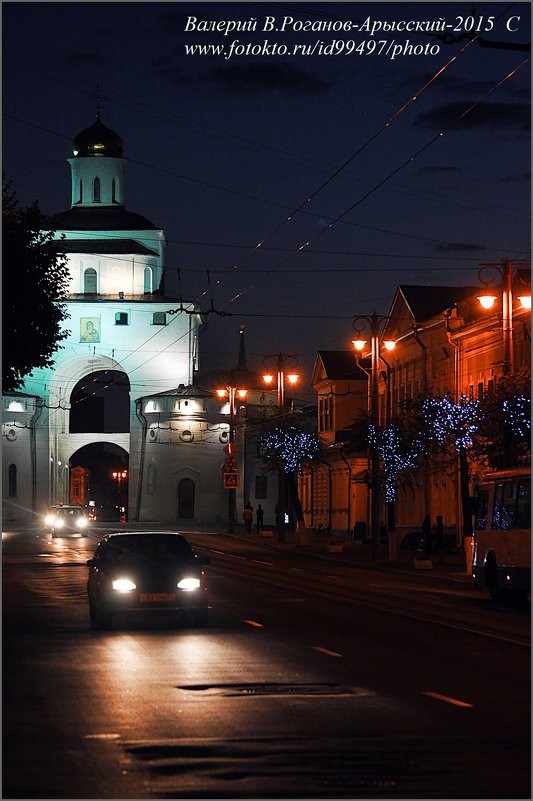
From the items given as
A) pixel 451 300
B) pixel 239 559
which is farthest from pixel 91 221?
pixel 239 559

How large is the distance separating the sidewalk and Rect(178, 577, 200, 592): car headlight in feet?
59.3

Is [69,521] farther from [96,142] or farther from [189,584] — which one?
[96,142]

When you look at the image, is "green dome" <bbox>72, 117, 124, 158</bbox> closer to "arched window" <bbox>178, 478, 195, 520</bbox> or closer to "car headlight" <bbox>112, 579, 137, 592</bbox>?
"arched window" <bbox>178, 478, 195, 520</bbox>

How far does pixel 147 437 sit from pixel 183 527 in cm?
1582

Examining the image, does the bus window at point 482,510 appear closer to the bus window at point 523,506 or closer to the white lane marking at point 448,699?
the bus window at point 523,506

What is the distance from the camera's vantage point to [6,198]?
37.7 metres

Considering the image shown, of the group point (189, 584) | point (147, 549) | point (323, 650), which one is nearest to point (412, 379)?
point (147, 549)

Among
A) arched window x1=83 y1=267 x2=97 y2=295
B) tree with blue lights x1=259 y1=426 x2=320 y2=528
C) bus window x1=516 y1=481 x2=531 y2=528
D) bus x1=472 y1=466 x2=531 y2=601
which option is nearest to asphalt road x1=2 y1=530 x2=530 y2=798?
bus x1=472 y1=466 x2=531 y2=601

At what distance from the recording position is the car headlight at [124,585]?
72.9 ft

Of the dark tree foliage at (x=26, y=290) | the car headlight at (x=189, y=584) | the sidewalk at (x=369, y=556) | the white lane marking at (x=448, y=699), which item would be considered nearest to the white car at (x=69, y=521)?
the sidewalk at (x=369, y=556)

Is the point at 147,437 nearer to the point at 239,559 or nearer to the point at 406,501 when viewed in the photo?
the point at 406,501

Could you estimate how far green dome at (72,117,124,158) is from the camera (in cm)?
12319

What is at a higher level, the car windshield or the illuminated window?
the illuminated window

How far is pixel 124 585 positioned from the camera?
2223 centimetres
